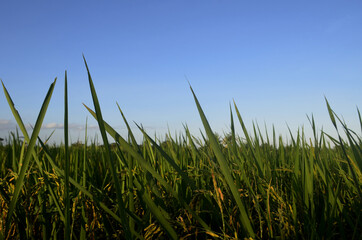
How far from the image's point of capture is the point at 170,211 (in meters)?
1.17

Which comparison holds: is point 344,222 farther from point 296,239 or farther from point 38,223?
point 38,223

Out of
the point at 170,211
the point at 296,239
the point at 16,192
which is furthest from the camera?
the point at 170,211

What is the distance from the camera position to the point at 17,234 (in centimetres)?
112

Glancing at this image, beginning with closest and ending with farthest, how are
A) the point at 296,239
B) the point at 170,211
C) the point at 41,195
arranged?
1. the point at 296,239
2. the point at 170,211
3. the point at 41,195

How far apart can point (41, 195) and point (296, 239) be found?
3.63 feet

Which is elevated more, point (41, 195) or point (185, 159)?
point (185, 159)

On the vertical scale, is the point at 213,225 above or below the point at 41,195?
below

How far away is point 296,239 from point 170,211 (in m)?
0.50

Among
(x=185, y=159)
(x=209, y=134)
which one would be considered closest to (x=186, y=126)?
(x=185, y=159)

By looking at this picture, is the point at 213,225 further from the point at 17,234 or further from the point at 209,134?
the point at 17,234

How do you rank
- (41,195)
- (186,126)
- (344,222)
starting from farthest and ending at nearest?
1. (186,126)
2. (41,195)
3. (344,222)

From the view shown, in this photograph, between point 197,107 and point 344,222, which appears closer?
point 197,107

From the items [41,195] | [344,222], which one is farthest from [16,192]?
[344,222]

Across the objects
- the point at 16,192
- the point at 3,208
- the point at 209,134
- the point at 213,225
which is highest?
the point at 209,134
